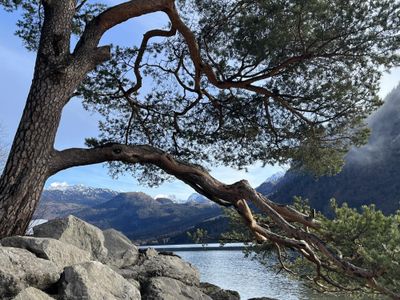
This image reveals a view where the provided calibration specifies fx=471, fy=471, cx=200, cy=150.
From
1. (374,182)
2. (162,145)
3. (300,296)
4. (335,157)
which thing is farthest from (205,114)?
(374,182)

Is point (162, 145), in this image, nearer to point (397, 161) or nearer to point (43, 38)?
point (43, 38)

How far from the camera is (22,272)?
433cm

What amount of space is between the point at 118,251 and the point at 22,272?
8.09 feet

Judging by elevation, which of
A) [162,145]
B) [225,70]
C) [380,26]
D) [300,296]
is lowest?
[300,296]

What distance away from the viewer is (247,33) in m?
8.52

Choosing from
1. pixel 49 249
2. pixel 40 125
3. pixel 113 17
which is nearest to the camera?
pixel 49 249

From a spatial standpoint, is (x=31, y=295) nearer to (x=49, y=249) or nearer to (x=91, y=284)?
(x=91, y=284)

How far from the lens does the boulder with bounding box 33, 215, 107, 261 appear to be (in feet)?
19.3

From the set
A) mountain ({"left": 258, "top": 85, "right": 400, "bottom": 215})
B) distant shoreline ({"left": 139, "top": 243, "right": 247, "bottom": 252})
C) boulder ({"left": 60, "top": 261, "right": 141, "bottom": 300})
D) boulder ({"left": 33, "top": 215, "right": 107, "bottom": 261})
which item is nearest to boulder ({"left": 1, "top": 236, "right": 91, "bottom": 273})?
boulder ({"left": 60, "top": 261, "right": 141, "bottom": 300})

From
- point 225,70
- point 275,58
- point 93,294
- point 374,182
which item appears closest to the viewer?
point 93,294

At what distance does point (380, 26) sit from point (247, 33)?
226cm

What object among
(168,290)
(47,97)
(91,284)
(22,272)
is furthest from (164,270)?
(47,97)

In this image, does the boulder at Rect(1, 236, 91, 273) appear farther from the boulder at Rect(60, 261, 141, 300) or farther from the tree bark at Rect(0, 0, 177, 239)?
the tree bark at Rect(0, 0, 177, 239)

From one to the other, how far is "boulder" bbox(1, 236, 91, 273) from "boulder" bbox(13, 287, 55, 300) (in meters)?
0.57
